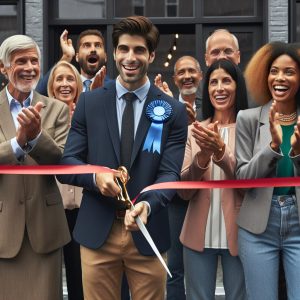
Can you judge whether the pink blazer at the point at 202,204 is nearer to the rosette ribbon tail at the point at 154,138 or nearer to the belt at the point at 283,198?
the belt at the point at 283,198

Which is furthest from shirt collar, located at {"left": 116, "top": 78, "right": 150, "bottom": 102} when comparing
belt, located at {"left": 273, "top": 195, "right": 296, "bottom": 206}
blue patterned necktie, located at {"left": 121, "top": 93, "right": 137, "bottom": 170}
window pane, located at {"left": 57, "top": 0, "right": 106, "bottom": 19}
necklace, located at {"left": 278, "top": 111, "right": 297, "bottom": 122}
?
window pane, located at {"left": 57, "top": 0, "right": 106, "bottom": 19}

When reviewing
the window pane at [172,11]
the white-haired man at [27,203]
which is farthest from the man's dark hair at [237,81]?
the window pane at [172,11]

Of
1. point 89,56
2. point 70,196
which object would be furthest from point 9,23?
point 70,196

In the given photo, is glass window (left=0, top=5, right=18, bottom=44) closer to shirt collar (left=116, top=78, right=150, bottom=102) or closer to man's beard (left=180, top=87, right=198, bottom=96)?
man's beard (left=180, top=87, right=198, bottom=96)

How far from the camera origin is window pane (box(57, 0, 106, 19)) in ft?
32.2

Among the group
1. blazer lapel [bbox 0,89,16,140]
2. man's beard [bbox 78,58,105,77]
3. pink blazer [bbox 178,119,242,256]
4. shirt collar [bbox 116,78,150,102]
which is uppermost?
man's beard [bbox 78,58,105,77]

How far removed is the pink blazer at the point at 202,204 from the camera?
15.8 ft

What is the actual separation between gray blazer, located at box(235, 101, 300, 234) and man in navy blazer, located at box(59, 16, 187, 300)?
39cm

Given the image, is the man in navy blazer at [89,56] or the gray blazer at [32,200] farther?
the man in navy blazer at [89,56]

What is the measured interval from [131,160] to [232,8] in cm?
601

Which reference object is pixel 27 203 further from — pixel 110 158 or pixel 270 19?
pixel 270 19

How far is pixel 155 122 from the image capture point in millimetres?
4301

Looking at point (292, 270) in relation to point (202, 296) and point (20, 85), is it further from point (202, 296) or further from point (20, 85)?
point (20, 85)

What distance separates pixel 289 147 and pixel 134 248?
1076 mm
